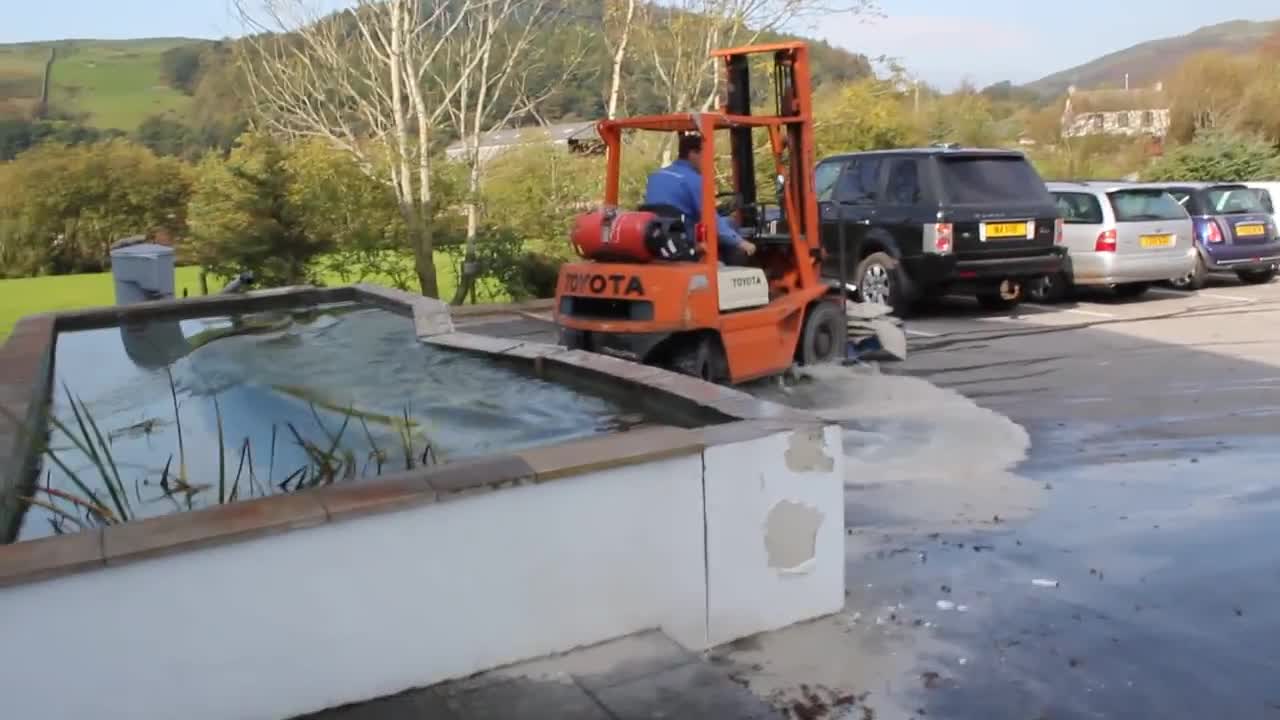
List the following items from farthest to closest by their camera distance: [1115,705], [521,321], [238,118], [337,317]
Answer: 1. [238,118]
2. [521,321]
3. [337,317]
4. [1115,705]

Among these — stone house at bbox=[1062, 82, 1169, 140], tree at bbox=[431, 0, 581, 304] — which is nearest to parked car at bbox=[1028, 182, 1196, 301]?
tree at bbox=[431, 0, 581, 304]

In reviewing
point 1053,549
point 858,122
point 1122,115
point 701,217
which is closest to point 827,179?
point 701,217

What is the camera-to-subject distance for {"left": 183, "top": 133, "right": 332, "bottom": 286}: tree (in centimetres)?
1543

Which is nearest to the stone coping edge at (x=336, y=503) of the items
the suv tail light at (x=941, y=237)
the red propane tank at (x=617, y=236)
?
the red propane tank at (x=617, y=236)

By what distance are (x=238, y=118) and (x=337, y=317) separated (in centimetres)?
1758

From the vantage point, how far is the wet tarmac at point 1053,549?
12.9 ft

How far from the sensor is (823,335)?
10172mm

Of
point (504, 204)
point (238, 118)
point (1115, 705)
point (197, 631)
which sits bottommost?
point (1115, 705)

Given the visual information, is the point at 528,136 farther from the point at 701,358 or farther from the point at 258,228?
the point at 701,358

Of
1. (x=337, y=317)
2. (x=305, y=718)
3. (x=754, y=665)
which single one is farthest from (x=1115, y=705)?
(x=337, y=317)

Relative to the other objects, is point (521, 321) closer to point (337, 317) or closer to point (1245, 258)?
point (337, 317)

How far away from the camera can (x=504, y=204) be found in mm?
18812

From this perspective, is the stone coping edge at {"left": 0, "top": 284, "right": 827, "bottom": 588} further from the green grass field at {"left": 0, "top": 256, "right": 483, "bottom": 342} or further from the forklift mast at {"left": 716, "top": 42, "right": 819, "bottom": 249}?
the green grass field at {"left": 0, "top": 256, "right": 483, "bottom": 342}

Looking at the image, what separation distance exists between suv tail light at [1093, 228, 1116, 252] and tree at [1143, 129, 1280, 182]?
12271mm
